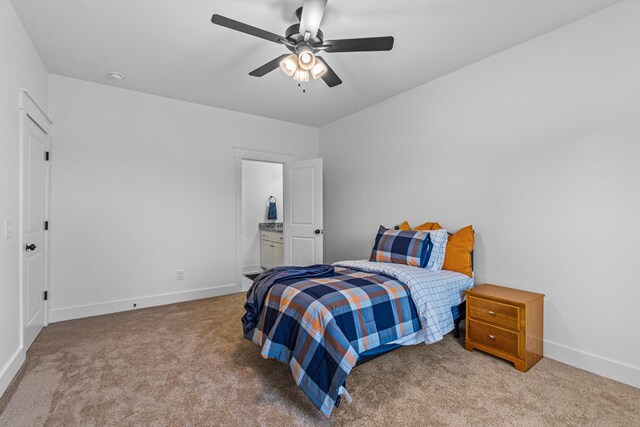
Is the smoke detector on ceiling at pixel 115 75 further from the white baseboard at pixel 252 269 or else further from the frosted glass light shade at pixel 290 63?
the white baseboard at pixel 252 269

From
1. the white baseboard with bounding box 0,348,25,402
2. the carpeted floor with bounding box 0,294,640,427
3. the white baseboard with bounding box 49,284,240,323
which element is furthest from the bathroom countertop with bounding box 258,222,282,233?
the white baseboard with bounding box 0,348,25,402

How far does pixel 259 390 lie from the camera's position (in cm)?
198

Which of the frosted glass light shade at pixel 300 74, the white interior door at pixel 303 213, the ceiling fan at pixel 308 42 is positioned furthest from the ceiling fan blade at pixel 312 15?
the white interior door at pixel 303 213

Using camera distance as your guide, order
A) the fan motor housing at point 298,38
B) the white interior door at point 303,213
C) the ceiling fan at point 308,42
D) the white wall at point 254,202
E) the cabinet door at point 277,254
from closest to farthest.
Answer: the ceiling fan at point 308,42, the fan motor housing at point 298,38, the white interior door at point 303,213, the cabinet door at point 277,254, the white wall at point 254,202

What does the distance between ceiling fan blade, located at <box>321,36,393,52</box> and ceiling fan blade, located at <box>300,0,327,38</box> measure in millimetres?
127

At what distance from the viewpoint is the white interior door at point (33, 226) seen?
2.54 m

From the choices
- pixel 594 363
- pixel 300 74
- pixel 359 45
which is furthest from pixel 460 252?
pixel 300 74

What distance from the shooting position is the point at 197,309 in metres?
3.64

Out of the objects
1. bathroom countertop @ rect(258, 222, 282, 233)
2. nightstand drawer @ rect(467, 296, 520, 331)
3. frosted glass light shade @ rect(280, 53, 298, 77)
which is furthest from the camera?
bathroom countertop @ rect(258, 222, 282, 233)

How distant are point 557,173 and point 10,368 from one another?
432 cm

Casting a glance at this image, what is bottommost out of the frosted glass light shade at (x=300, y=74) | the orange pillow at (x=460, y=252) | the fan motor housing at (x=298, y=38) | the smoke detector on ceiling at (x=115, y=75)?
the orange pillow at (x=460, y=252)

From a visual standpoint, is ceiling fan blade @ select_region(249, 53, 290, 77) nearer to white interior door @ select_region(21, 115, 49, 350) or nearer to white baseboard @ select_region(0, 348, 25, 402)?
white interior door @ select_region(21, 115, 49, 350)

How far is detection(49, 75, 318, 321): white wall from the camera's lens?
332 cm

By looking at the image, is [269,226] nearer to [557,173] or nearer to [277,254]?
[277,254]
